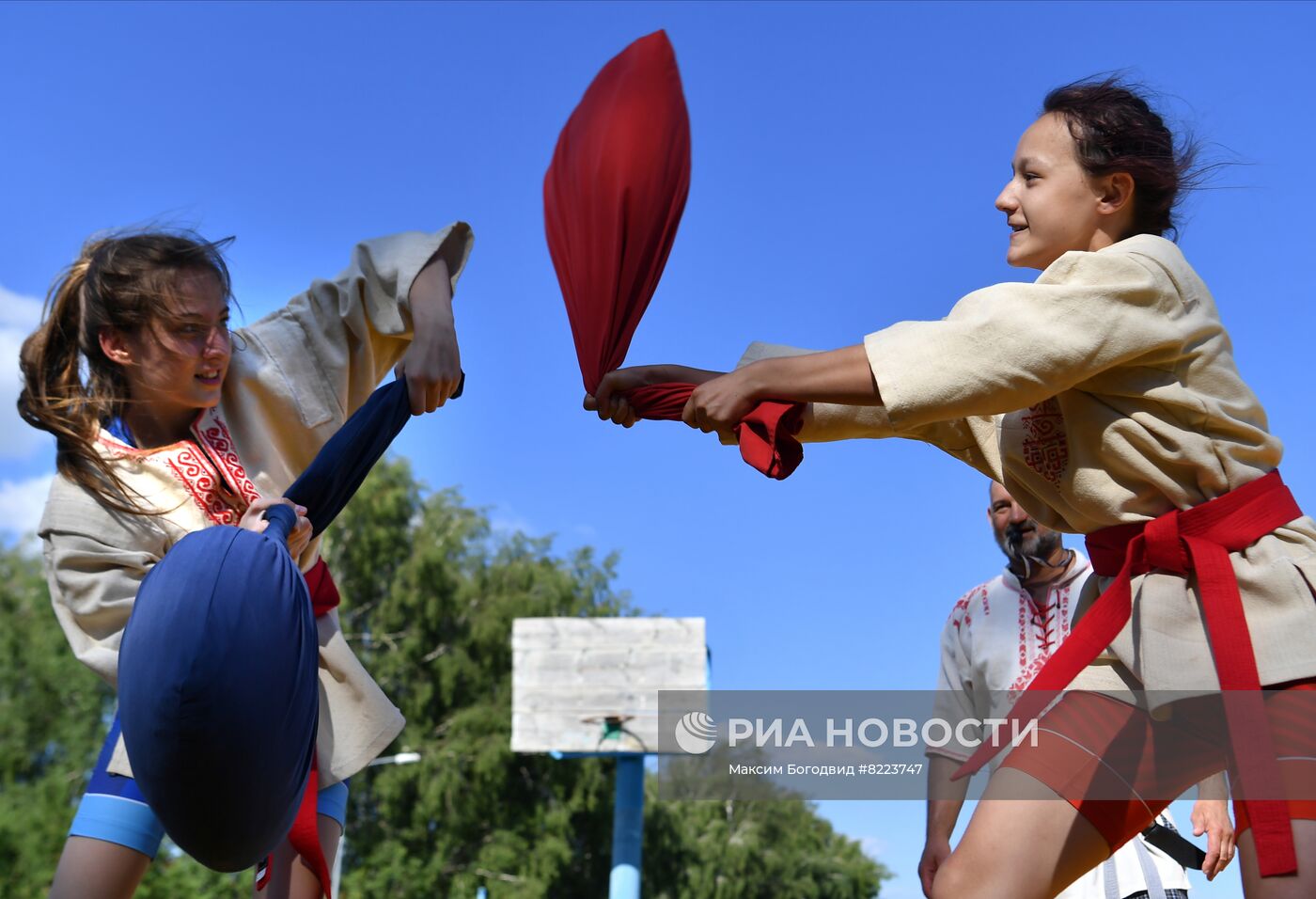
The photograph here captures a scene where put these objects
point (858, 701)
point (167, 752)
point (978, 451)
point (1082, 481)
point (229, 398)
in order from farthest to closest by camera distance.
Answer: point (229, 398) < point (858, 701) < point (978, 451) < point (1082, 481) < point (167, 752)

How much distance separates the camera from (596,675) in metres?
17.1

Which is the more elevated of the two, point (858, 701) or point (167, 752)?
point (858, 701)

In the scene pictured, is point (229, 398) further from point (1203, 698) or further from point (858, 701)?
point (1203, 698)

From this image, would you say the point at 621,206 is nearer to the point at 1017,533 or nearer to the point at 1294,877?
the point at 1294,877

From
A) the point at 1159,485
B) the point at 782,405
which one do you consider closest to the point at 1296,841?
the point at 1159,485

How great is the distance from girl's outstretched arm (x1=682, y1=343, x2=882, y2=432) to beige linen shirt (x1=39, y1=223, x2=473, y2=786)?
3.53ft

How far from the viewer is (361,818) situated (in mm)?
24625

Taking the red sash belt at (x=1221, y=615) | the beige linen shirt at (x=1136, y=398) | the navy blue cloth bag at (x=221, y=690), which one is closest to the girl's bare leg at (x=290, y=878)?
the navy blue cloth bag at (x=221, y=690)

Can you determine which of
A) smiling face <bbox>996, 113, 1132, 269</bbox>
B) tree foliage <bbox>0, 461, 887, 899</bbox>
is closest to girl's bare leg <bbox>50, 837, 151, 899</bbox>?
smiling face <bbox>996, 113, 1132, 269</bbox>

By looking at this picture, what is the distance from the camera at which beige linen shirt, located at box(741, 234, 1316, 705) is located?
2135 mm

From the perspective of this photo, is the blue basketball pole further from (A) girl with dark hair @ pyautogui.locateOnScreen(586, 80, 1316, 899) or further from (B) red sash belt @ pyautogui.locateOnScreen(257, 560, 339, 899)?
(A) girl with dark hair @ pyautogui.locateOnScreen(586, 80, 1316, 899)

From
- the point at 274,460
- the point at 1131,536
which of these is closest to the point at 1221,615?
the point at 1131,536

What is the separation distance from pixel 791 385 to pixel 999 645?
2325 millimetres

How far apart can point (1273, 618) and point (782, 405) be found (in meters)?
0.89
